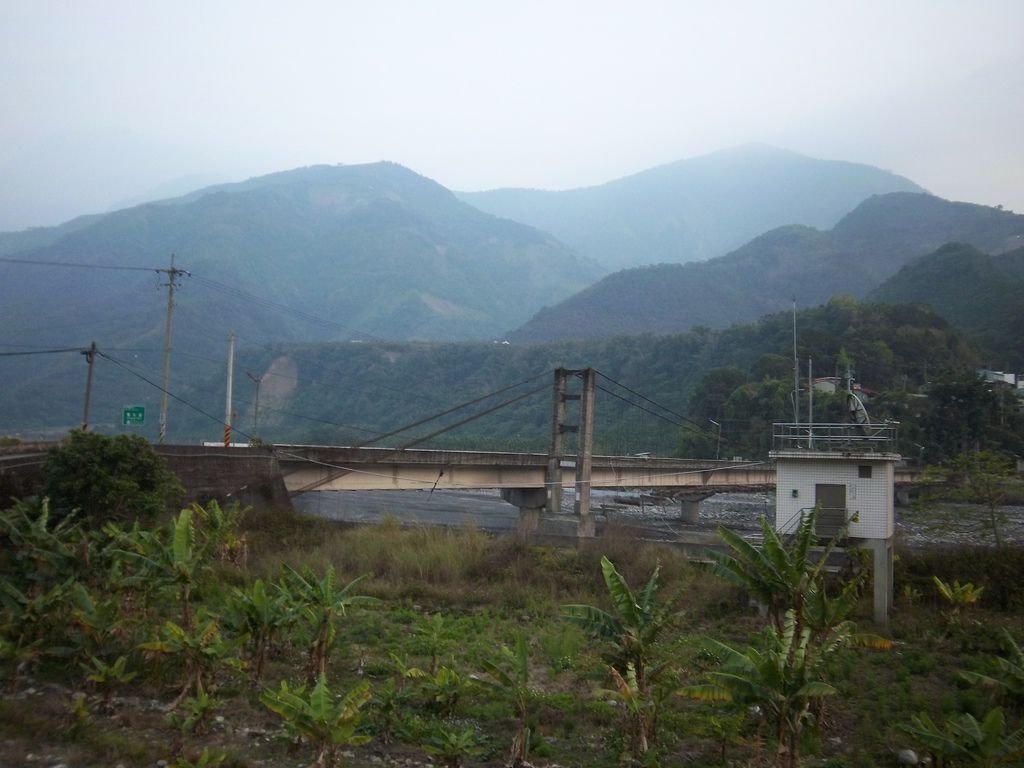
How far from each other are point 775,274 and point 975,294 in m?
68.2

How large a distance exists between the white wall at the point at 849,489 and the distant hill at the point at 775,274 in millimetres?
104738

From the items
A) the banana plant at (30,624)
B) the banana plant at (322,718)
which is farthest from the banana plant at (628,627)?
the banana plant at (30,624)

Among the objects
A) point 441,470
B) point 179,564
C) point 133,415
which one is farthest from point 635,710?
point 133,415

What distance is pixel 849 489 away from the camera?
21.1m

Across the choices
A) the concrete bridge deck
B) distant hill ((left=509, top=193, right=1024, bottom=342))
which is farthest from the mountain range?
the concrete bridge deck

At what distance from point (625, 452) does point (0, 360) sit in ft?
194

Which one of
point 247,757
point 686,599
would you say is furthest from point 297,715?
point 686,599

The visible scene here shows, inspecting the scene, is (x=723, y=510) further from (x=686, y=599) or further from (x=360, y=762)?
(x=360, y=762)

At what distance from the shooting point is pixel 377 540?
74.8 ft

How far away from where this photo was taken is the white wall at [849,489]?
20.5 meters

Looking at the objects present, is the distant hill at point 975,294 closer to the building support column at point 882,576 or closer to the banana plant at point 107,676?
the building support column at point 882,576

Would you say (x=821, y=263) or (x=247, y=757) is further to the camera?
(x=821, y=263)

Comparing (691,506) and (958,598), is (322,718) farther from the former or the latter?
(691,506)

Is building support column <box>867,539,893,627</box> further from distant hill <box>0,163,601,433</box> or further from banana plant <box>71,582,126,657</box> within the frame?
distant hill <box>0,163,601,433</box>
